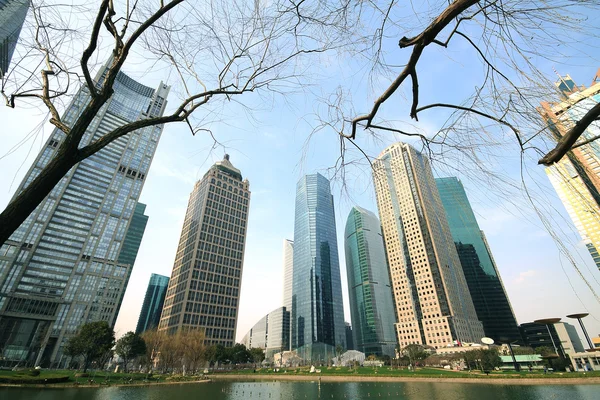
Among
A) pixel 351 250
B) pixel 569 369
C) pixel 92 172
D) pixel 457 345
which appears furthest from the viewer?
pixel 351 250

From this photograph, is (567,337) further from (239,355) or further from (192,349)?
(192,349)

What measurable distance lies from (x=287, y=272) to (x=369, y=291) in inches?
1986

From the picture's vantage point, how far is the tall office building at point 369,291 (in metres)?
124

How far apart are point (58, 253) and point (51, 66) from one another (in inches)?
3754

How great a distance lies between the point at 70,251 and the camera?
246 ft

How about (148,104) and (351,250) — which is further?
(351,250)

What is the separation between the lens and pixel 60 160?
116 inches

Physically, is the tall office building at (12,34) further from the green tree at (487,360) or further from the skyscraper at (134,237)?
the skyscraper at (134,237)

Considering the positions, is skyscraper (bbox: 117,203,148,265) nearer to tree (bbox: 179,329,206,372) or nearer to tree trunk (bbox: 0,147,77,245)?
tree (bbox: 179,329,206,372)

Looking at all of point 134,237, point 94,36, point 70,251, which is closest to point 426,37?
point 94,36

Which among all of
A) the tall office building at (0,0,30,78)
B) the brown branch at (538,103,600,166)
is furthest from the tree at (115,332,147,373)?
the brown branch at (538,103,600,166)

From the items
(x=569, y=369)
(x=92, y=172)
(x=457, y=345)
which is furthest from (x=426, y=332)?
(x=92, y=172)

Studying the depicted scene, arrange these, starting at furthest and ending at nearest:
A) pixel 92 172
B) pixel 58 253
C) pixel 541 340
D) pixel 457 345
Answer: pixel 541 340, pixel 92 172, pixel 457 345, pixel 58 253

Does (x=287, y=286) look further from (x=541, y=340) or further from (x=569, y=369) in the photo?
(x=569, y=369)
